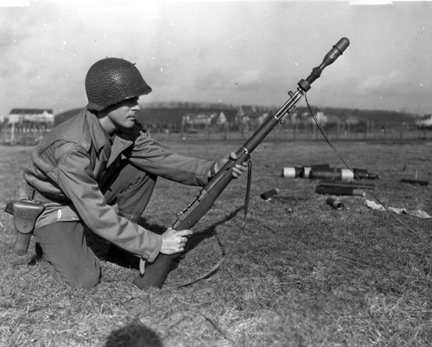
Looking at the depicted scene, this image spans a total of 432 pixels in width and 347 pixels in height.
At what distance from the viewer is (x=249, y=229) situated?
6891mm

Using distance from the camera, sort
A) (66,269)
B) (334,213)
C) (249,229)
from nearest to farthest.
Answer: (66,269) → (249,229) → (334,213)

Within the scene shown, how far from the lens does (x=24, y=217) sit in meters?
4.67

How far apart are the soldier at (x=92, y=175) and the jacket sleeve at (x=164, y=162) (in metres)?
0.02

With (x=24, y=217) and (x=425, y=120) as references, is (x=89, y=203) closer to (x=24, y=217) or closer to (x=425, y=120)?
(x=24, y=217)

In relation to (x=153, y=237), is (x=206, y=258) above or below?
below

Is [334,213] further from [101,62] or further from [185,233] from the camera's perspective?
[101,62]

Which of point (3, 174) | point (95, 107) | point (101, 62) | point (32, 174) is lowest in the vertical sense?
point (3, 174)

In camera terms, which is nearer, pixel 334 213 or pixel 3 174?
pixel 334 213

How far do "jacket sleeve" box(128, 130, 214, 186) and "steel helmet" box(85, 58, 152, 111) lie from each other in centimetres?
106

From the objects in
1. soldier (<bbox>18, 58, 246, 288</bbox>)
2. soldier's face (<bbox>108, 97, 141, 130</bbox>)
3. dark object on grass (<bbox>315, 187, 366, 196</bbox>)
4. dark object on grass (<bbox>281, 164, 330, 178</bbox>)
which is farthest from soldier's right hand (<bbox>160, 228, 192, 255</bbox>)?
dark object on grass (<bbox>281, 164, 330, 178</bbox>)

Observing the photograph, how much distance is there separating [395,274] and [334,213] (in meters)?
3.16

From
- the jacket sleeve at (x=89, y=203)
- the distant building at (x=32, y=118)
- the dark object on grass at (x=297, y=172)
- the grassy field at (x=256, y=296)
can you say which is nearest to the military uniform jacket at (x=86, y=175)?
the jacket sleeve at (x=89, y=203)

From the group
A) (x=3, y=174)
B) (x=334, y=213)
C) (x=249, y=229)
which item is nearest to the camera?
(x=249, y=229)

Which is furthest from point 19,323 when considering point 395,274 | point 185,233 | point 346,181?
point 346,181
